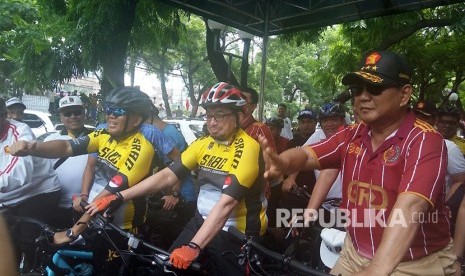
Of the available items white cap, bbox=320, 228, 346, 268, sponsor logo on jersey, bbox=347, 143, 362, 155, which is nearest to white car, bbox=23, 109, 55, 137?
white cap, bbox=320, 228, 346, 268

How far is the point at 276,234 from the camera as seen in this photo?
4.61 m

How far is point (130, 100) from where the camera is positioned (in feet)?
10.5

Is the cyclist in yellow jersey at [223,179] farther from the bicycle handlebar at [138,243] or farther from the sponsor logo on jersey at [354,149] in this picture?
the sponsor logo on jersey at [354,149]

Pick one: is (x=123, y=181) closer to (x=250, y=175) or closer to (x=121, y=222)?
(x=121, y=222)

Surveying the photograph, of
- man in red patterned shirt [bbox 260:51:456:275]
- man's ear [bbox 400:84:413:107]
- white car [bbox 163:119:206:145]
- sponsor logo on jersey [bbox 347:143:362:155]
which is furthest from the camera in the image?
white car [bbox 163:119:206:145]

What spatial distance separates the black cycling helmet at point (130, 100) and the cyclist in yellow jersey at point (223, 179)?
1.81ft

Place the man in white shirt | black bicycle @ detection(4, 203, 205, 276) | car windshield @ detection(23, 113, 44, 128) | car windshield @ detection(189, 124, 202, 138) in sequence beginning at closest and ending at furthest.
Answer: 1. black bicycle @ detection(4, 203, 205, 276)
2. the man in white shirt
3. car windshield @ detection(189, 124, 202, 138)
4. car windshield @ detection(23, 113, 44, 128)

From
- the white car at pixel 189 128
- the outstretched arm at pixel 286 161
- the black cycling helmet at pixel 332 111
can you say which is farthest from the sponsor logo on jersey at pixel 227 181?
the white car at pixel 189 128

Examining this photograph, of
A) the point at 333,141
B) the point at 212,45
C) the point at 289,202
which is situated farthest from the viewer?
the point at 212,45

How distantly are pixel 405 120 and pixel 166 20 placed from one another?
702cm

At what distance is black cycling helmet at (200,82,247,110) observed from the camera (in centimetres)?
294

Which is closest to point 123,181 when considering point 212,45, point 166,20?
point 166,20

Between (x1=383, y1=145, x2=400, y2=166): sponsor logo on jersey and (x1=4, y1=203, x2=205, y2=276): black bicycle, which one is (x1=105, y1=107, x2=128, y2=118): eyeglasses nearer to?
(x1=4, y1=203, x2=205, y2=276): black bicycle

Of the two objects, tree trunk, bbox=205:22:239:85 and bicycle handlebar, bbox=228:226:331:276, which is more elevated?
tree trunk, bbox=205:22:239:85
